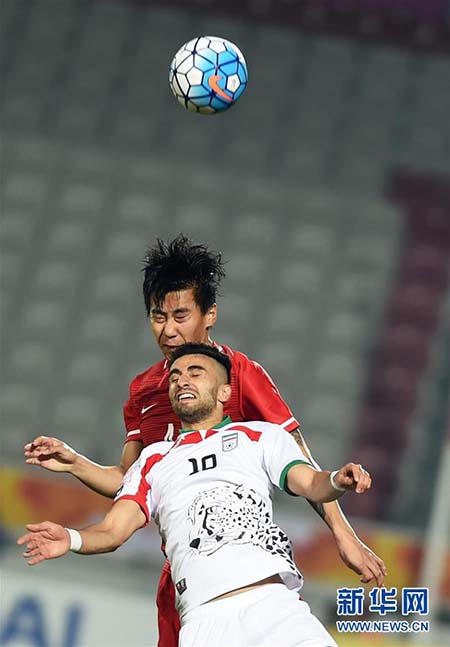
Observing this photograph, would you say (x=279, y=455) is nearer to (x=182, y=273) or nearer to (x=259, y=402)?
(x=259, y=402)

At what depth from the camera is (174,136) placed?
42.8 feet

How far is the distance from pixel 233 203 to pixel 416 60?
256cm

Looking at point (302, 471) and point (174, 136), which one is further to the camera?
point (174, 136)

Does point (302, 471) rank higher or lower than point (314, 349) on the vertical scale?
lower

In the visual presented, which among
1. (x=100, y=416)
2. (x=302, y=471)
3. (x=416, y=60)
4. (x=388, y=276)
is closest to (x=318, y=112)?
(x=416, y=60)

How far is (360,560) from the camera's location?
3.91 meters

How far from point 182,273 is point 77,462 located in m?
0.75

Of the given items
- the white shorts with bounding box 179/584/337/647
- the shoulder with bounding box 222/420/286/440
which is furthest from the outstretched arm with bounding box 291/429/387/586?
the white shorts with bounding box 179/584/337/647

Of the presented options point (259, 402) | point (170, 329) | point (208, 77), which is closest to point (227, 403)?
point (259, 402)

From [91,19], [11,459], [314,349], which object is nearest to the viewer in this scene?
[11,459]

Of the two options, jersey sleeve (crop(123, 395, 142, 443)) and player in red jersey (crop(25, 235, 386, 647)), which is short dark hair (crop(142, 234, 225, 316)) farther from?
jersey sleeve (crop(123, 395, 142, 443))

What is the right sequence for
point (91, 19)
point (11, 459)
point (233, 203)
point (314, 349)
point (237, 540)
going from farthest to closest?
point (91, 19), point (233, 203), point (314, 349), point (11, 459), point (237, 540)

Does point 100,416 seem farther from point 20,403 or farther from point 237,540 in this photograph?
point 237,540

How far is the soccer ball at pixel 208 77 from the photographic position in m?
4.91
